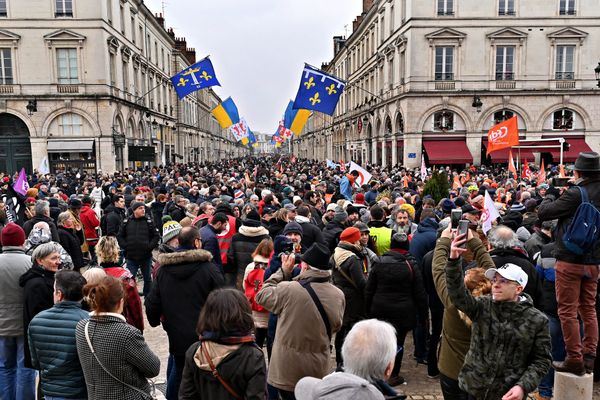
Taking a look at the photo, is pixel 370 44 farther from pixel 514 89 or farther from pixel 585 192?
pixel 585 192

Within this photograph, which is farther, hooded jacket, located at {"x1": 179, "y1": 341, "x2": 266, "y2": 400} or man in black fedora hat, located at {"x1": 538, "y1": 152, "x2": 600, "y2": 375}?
man in black fedora hat, located at {"x1": 538, "y1": 152, "x2": 600, "y2": 375}

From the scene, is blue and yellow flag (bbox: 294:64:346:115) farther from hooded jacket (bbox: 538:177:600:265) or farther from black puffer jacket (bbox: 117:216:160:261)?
hooded jacket (bbox: 538:177:600:265)

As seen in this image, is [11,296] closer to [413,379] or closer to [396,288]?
[396,288]

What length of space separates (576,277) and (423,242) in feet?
7.32

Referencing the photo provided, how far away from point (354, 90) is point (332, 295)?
55047 mm

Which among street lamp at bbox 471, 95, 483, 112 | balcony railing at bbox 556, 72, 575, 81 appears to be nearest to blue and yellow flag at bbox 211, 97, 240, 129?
street lamp at bbox 471, 95, 483, 112

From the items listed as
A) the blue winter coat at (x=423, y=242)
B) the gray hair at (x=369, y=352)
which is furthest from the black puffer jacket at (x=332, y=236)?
the gray hair at (x=369, y=352)

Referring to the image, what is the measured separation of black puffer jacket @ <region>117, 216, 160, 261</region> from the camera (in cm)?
920

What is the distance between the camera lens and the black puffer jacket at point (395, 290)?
588cm

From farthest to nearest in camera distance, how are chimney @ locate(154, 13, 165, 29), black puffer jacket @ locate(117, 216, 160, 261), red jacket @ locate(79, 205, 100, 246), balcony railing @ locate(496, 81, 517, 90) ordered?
chimney @ locate(154, 13, 165, 29) < balcony railing @ locate(496, 81, 517, 90) < red jacket @ locate(79, 205, 100, 246) < black puffer jacket @ locate(117, 216, 160, 261)

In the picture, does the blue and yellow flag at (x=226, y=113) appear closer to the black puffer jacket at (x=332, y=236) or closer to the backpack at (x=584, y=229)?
the black puffer jacket at (x=332, y=236)

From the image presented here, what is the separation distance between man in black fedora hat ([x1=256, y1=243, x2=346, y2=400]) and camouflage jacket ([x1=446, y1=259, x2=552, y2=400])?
3.72 ft

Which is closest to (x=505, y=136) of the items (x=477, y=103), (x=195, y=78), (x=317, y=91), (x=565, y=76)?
(x=317, y=91)

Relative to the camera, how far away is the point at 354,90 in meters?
57.5
